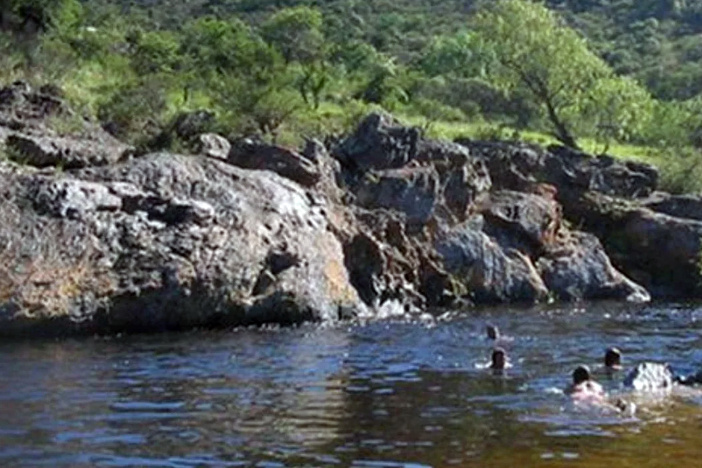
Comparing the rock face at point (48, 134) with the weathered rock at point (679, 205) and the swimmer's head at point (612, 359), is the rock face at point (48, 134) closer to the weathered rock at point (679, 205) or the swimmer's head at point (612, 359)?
the swimmer's head at point (612, 359)

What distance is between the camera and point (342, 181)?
162ft

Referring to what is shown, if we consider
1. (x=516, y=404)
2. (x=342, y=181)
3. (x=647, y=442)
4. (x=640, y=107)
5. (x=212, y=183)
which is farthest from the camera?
(x=640, y=107)

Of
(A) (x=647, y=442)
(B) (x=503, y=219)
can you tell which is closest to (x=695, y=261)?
(B) (x=503, y=219)

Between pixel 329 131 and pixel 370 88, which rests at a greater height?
pixel 370 88

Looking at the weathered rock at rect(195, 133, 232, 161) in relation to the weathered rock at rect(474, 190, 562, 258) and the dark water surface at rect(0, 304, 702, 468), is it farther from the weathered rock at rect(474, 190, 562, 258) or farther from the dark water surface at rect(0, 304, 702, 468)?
the weathered rock at rect(474, 190, 562, 258)

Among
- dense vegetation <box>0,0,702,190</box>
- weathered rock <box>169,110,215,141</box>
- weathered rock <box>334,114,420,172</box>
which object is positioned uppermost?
dense vegetation <box>0,0,702,190</box>

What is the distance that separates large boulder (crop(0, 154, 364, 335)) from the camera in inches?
1401

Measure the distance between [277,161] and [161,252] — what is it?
29.9 feet

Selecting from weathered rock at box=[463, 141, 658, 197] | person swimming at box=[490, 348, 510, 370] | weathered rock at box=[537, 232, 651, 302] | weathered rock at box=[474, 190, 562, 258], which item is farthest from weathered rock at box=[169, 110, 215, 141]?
person swimming at box=[490, 348, 510, 370]

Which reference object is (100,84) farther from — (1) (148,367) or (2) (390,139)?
(1) (148,367)

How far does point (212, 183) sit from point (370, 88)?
47.2 metres

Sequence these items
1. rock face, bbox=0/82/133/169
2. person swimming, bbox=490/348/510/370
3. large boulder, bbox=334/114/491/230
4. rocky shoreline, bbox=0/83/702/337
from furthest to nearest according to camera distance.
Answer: large boulder, bbox=334/114/491/230 → rock face, bbox=0/82/133/169 → rocky shoreline, bbox=0/83/702/337 → person swimming, bbox=490/348/510/370

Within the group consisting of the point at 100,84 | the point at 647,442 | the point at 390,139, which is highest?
the point at 100,84

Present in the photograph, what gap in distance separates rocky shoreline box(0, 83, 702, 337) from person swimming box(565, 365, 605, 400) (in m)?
15.4
